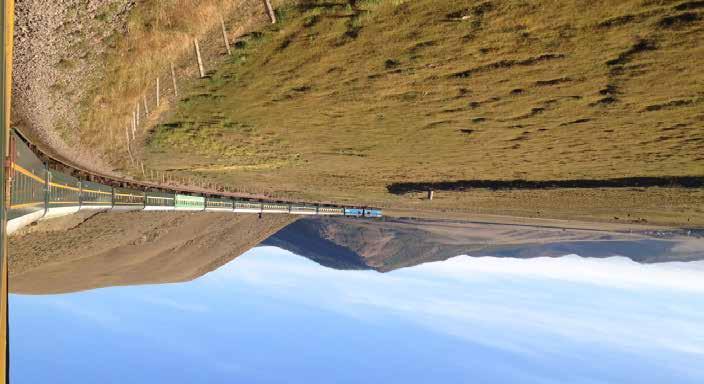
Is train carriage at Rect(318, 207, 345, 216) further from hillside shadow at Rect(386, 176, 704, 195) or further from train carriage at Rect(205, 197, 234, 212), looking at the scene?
train carriage at Rect(205, 197, 234, 212)

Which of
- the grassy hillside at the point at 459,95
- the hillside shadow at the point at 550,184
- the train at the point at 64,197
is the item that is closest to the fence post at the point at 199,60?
the grassy hillside at the point at 459,95

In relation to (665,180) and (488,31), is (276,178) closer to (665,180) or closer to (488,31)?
(488,31)

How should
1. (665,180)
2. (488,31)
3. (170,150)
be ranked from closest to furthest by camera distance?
(488,31)
(170,150)
(665,180)

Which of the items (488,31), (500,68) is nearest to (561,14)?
(488,31)

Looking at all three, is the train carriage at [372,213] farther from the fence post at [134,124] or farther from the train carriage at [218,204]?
the fence post at [134,124]

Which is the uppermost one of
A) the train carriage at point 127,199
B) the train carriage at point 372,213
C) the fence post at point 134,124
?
the fence post at point 134,124

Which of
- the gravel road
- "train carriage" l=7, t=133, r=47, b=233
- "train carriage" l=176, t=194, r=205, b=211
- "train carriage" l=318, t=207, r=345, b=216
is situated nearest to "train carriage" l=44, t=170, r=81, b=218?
"train carriage" l=7, t=133, r=47, b=233

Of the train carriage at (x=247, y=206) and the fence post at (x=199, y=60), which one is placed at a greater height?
the fence post at (x=199, y=60)

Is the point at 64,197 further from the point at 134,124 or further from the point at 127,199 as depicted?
the point at 127,199
